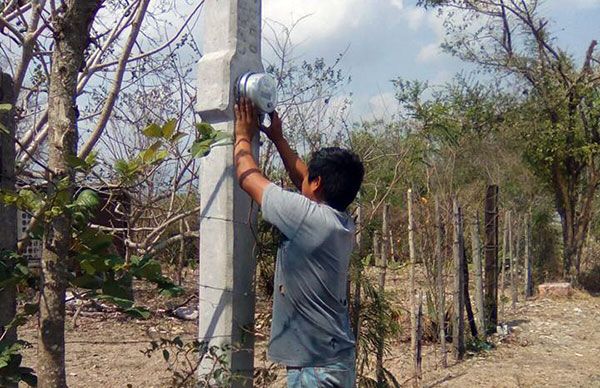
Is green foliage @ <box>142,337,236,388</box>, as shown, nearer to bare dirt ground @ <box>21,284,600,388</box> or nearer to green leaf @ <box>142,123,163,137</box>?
green leaf @ <box>142,123,163,137</box>

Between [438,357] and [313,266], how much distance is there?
5401 millimetres

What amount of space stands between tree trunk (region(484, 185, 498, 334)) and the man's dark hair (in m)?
6.62

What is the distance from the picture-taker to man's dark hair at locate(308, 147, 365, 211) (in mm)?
2643

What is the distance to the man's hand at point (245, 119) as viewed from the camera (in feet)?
9.40

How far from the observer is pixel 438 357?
764cm

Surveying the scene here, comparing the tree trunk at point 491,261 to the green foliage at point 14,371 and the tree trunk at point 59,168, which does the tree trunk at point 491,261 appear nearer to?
the green foliage at point 14,371

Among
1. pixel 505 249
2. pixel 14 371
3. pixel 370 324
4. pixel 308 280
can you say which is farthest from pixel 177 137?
Result: pixel 505 249

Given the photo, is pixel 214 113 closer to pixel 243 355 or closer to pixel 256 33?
pixel 256 33

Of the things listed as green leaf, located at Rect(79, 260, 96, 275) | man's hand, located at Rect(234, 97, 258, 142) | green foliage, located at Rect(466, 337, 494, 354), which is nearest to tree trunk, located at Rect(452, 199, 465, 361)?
green foliage, located at Rect(466, 337, 494, 354)

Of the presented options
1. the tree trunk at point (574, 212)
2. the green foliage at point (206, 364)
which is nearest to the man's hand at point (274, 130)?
the green foliage at point (206, 364)

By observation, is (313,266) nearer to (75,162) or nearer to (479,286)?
(75,162)

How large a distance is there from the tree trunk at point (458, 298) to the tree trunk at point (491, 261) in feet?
4.32

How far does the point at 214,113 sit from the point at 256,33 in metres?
0.42

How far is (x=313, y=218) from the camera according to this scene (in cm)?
255
